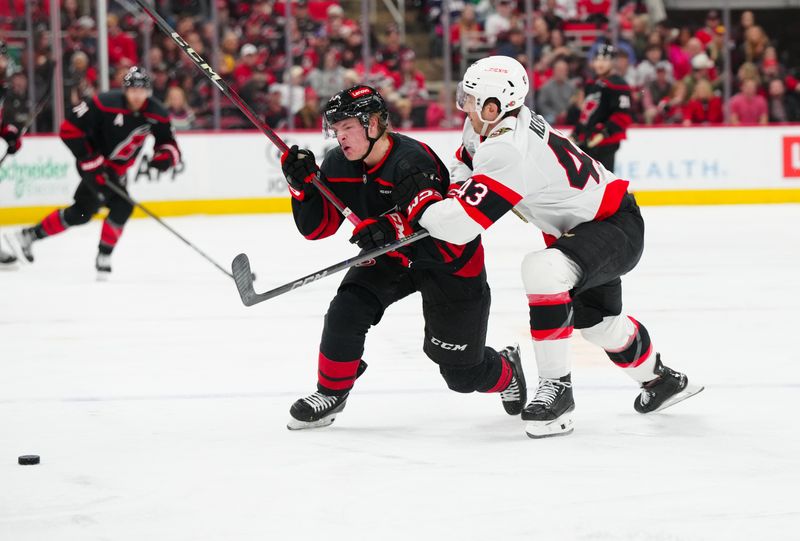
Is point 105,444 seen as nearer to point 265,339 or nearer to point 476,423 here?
point 476,423

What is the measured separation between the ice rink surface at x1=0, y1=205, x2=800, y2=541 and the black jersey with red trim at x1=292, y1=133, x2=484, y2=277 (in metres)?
0.46

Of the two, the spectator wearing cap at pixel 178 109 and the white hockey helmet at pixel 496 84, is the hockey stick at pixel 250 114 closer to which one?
the white hockey helmet at pixel 496 84

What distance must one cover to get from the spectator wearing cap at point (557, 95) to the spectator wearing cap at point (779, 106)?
6.34ft

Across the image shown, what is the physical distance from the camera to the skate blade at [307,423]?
3.33 metres

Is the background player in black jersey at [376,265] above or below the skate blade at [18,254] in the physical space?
above

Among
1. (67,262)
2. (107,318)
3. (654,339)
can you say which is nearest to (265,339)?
(107,318)

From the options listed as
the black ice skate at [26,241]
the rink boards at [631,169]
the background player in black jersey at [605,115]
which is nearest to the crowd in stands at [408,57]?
the rink boards at [631,169]

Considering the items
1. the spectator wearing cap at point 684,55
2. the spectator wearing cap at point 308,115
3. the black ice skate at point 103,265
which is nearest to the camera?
the black ice skate at point 103,265

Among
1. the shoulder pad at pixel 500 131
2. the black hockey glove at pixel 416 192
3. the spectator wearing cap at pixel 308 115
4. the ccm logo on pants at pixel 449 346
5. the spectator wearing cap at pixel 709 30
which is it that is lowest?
the ccm logo on pants at pixel 449 346

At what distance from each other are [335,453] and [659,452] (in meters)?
0.78

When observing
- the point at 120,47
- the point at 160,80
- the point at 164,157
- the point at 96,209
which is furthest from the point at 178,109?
the point at 164,157

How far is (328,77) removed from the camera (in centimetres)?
1156

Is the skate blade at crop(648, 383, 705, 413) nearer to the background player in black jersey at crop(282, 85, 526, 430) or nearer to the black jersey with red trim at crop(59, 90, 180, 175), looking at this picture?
the background player in black jersey at crop(282, 85, 526, 430)

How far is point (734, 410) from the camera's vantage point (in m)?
3.50
